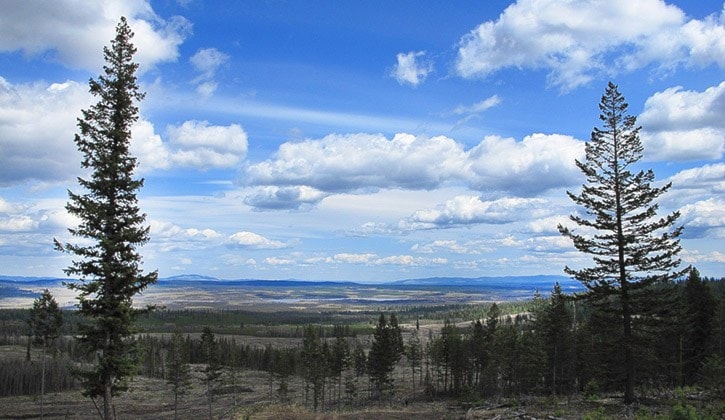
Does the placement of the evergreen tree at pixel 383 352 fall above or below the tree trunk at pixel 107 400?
below

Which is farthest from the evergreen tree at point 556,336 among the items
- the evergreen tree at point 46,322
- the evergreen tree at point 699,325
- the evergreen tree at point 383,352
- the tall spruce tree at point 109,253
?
the evergreen tree at point 46,322

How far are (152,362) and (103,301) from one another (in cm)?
12500

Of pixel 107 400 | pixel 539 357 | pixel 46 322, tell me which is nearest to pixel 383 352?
pixel 539 357

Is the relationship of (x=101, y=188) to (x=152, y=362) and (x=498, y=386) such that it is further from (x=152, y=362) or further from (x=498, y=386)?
(x=152, y=362)

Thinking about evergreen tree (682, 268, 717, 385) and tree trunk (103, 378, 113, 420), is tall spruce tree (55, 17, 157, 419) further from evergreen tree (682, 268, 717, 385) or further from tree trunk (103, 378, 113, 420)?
evergreen tree (682, 268, 717, 385)

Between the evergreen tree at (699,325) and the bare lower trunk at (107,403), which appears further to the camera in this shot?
the evergreen tree at (699,325)

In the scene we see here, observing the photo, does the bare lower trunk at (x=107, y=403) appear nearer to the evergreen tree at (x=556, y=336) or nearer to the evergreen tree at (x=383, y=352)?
the evergreen tree at (x=556, y=336)

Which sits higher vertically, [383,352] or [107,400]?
[107,400]

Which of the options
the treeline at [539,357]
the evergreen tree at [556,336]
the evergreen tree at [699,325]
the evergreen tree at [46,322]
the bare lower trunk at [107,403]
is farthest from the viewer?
the evergreen tree at [46,322]

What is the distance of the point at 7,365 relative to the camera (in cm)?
9662

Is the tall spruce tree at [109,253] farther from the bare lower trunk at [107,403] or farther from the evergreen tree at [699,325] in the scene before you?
the evergreen tree at [699,325]

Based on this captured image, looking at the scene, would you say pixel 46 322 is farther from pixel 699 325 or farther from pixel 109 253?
pixel 699 325

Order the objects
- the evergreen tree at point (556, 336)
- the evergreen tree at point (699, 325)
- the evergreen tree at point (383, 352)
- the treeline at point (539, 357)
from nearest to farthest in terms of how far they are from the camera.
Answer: the treeline at point (539, 357) < the evergreen tree at point (699, 325) < the evergreen tree at point (556, 336) < the evergreen tree at point (383, 352)

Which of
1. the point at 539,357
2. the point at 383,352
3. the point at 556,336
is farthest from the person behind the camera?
the point at 383,352
